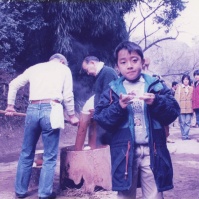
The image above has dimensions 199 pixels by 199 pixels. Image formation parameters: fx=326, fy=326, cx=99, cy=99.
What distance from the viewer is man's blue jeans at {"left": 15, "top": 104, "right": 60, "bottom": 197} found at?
3.75m

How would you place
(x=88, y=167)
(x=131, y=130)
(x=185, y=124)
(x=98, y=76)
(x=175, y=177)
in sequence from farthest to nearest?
(x=185, y=124) < (x=98, y=76) < (x=175, y=177) < (x=88, y=167) < (x=131, y=130)

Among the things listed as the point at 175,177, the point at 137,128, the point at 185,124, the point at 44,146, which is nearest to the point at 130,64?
the point at 137,128

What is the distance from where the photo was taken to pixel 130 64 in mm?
2223

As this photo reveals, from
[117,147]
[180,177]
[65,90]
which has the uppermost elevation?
[65,90]

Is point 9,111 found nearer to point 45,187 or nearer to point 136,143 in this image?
point 45,187

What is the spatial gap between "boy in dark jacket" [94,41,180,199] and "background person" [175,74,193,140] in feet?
22.0

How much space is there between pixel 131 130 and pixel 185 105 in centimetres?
712

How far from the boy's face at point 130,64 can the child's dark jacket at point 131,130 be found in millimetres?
91

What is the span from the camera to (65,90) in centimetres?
400

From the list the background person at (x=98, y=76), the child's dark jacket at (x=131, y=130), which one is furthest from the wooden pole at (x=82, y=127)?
the child's dark jacket at (x=131, y=130)

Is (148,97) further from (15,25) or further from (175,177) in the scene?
(15,25)

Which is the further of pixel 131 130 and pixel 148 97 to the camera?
pixel 131 130

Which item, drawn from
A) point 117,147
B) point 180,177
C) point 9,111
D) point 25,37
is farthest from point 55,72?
point 25,37

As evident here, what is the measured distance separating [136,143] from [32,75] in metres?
2.15
